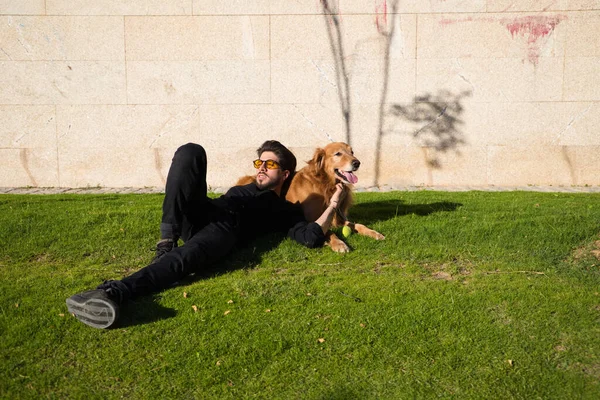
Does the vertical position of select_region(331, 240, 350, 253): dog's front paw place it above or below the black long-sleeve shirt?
below

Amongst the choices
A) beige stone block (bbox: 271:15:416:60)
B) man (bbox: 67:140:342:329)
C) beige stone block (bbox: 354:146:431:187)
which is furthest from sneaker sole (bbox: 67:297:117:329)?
beige stone block (bbox: 271:15:416:60)

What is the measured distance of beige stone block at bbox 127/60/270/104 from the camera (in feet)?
31.2

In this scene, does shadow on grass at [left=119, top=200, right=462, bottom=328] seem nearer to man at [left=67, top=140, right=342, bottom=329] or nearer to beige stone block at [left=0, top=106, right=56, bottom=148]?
man at [left=67, top=140, right=342, bottom=329]

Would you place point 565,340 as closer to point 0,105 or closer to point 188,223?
point 188,223

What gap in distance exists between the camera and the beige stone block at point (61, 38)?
30.8 ft

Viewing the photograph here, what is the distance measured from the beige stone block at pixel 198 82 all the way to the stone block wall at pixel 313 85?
24mm

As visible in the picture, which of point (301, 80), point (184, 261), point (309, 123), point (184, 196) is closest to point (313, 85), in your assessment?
point (301, 80)

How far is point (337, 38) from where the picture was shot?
31.0ft

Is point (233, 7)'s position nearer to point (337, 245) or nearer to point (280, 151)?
point (280, 151)

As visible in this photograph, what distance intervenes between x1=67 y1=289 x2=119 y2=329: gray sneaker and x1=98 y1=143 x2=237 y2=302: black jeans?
12.2 inches

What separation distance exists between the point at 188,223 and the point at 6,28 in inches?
290

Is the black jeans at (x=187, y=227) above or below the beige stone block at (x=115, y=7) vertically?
below

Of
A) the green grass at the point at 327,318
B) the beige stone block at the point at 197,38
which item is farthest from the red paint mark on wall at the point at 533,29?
the green grass at the point at 327,318

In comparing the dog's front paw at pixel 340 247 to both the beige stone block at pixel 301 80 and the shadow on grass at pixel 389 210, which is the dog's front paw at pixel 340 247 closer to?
the shadow on grass at pixel 389 210
